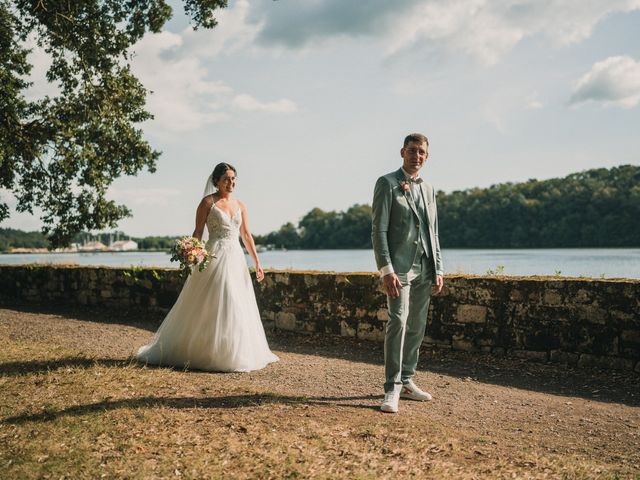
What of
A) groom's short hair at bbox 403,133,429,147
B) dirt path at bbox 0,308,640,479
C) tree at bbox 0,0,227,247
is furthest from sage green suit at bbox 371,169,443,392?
tree at bbox 0,0,227,247

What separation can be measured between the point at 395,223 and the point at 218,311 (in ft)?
7.61

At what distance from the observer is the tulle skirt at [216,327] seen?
5.51m

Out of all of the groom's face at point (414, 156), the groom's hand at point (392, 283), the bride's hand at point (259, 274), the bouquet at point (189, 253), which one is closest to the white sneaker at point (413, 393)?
the groom's hand at point (392, 283)

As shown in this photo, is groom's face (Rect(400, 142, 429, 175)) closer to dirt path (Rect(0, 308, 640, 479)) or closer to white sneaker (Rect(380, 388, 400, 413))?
white sneaker (Rect(380, 388, 400, 413))

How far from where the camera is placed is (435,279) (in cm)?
449

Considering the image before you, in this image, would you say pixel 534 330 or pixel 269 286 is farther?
pixel 269 286

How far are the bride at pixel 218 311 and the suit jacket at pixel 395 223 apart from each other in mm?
2040

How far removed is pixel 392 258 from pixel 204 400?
1.90 metres

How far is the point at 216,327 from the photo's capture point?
5.59 meters

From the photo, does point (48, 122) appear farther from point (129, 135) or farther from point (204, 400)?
point (204, 400)

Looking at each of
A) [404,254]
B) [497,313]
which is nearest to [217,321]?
[404,254]

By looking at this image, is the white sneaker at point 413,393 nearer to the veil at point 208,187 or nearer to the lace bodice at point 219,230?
the lace bodice at point 219,230

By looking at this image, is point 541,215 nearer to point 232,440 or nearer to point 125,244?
Result: point 232,440

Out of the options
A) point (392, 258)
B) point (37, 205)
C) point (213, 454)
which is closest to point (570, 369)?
point (392, 258)
